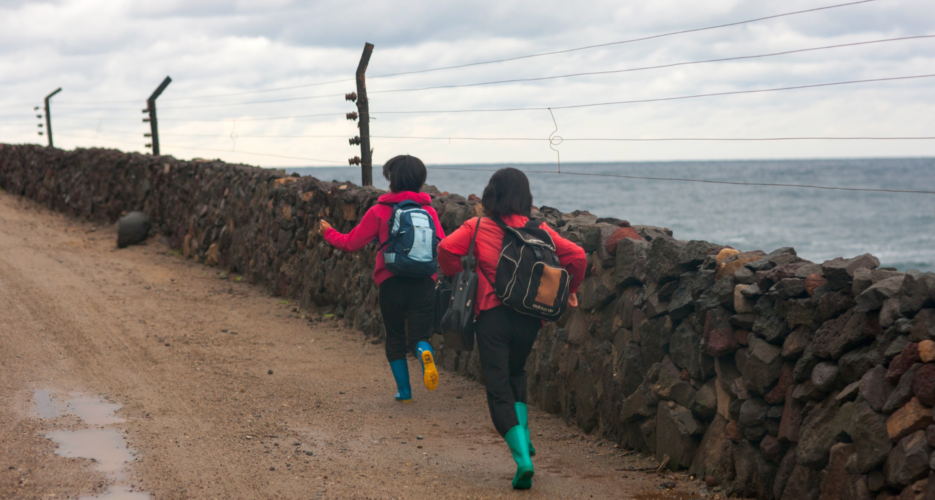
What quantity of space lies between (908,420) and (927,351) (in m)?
0.27

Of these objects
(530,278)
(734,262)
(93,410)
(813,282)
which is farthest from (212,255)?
(813,282)

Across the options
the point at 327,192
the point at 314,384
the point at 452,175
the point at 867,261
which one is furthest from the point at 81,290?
the point at 452,175

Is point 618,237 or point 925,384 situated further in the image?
point 618,237

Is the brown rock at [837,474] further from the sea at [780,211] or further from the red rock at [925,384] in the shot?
the sea at [780,211]

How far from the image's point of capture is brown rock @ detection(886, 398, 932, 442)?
9.18 feet

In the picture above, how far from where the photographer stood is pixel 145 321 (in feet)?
24.7

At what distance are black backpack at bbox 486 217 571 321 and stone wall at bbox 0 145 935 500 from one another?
771 mm

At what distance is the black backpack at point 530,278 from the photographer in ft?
12.5

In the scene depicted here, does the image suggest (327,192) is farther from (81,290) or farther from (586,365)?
(586,365)

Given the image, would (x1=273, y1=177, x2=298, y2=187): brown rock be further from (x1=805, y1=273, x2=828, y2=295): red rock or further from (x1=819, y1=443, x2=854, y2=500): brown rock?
(x1=819, y1=443, x2=854, y2=500): brown rock

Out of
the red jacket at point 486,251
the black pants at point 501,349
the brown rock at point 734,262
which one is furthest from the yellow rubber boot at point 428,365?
the brown rock at point 734,262

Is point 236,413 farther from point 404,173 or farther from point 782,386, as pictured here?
point 782,386

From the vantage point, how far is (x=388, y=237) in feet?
17.2

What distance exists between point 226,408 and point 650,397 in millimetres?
2835
